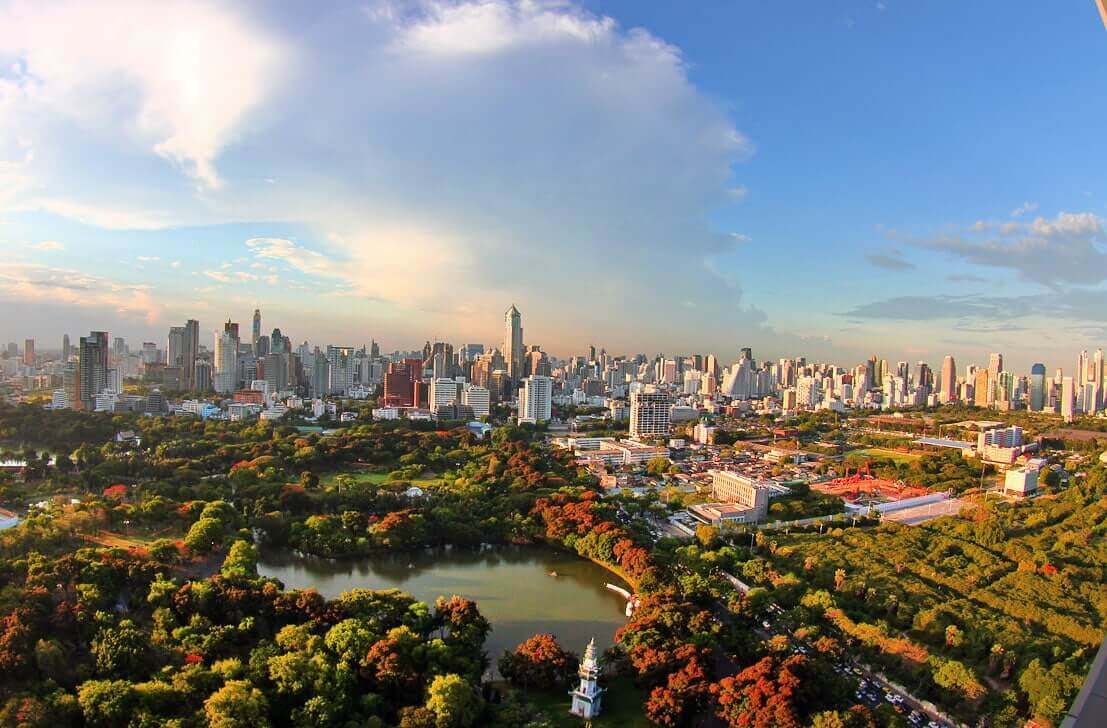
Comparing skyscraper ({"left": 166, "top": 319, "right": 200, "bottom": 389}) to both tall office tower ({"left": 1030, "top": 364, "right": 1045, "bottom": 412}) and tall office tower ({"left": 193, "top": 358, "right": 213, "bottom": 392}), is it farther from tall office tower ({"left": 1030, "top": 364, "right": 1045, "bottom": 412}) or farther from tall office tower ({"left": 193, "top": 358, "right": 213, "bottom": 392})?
tall office tower ({"left": 1030, "top": 364, "right": 1045, "bottom": 412})

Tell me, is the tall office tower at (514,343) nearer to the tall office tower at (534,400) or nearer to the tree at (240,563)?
the tall office tower at (534,400)

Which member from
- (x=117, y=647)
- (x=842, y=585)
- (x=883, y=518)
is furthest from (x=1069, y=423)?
(x=117, y=647)

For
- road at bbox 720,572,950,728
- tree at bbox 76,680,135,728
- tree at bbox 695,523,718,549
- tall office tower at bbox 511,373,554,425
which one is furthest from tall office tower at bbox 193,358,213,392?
road at bbox 720,572,950,728

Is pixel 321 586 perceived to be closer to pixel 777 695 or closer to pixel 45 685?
pixel 45 685

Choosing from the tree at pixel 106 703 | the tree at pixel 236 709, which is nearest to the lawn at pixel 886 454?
the tree at pixel 236 709

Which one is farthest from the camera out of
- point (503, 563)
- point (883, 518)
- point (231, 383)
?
point (231, 383)

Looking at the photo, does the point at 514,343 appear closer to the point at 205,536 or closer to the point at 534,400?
the point at 534,400
